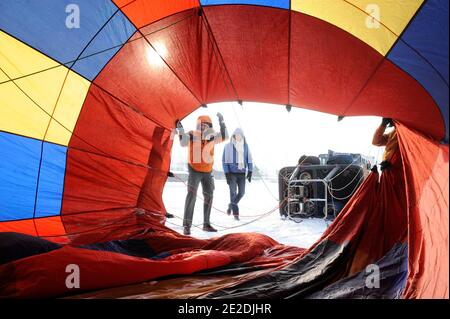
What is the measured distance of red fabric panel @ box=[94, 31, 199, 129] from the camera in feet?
8.02

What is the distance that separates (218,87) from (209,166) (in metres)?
1.02

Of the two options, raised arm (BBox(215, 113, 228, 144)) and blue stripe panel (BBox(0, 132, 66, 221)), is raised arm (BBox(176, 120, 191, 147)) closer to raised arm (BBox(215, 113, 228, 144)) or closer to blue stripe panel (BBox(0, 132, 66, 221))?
raised arm (BBox(215, 113, 228, 144))

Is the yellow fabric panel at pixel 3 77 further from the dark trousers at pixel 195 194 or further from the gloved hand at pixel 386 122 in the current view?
the gloved hand at pixel 386 122

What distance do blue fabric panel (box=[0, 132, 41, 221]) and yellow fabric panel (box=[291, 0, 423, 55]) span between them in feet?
7.10

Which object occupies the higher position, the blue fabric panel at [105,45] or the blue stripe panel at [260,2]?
the blue stripe panel at [260,2]

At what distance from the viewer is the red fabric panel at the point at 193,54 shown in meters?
2.29

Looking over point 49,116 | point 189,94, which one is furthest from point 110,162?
point 189,94

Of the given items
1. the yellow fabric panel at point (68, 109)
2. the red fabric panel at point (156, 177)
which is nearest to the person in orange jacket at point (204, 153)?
the red fabric panel at point (156, 177)

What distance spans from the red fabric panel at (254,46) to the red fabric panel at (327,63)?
0.33 ft

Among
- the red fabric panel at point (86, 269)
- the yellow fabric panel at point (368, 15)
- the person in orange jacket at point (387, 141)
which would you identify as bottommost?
the red fabric panel at point (86, 269)

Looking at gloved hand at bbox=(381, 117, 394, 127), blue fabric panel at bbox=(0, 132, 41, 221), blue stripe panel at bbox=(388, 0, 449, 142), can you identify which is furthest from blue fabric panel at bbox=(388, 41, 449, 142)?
blue fabric panel at bbox=(0, 132, 41, 221)

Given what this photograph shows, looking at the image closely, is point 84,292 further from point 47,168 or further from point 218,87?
point 218,87
